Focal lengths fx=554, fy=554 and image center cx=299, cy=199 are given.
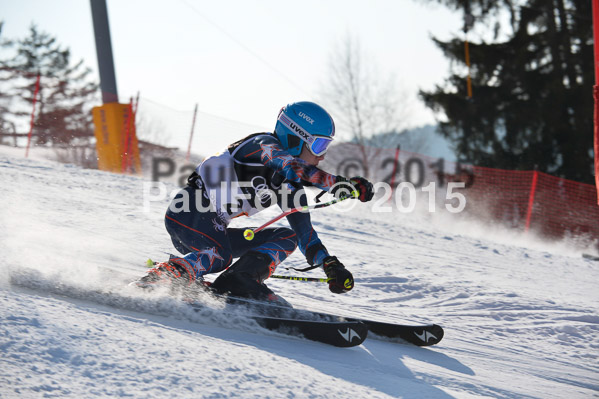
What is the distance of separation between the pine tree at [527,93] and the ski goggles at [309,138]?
45.3ft

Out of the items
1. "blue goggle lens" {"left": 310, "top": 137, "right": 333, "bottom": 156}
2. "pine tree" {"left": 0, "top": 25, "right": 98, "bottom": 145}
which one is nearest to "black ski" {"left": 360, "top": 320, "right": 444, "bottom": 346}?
"blue goggle lens" {"left": 310, "top": 137, "right": 333, "bottom": 156}

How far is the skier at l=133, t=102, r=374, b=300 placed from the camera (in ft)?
9.63

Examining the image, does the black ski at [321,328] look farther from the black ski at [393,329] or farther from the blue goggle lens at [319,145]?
the blue goggle lens at [319,145]

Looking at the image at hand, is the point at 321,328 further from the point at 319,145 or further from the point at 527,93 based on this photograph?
the point at 527,93

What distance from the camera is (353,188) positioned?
2.86 metres

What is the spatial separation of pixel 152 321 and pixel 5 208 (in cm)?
335

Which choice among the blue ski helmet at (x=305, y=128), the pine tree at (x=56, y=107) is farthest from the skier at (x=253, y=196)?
the pine tree at (x=56, y=107)

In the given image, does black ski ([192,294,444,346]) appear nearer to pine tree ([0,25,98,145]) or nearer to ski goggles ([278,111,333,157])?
ski goggles ([278,111,333,157])

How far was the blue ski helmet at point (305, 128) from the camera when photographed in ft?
10.3

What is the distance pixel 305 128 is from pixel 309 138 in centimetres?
6

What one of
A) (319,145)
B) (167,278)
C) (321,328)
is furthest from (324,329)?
(319,145)

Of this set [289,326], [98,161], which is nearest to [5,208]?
[289,326]

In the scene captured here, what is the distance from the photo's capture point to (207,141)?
44.9ft

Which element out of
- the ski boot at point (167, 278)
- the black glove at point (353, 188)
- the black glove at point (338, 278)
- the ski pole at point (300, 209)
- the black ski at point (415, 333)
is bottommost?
the black ski at point (415, 333)
